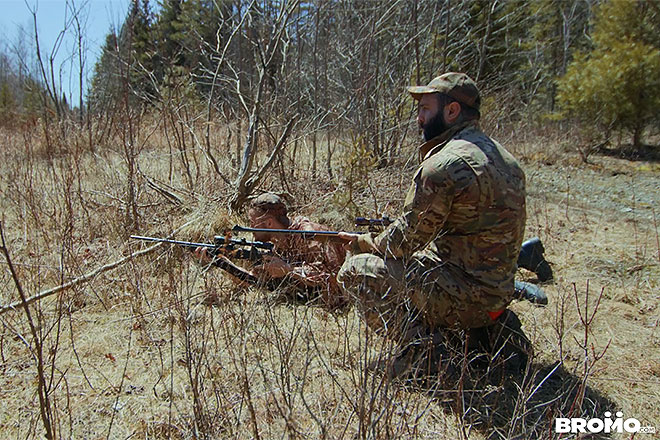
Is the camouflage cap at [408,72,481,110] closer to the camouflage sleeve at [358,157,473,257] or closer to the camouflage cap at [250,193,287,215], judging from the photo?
the camouflage sleeve at [358,157,473,257]

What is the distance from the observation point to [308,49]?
7.43 meters

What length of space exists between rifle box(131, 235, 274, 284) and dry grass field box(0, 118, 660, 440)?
16 cm

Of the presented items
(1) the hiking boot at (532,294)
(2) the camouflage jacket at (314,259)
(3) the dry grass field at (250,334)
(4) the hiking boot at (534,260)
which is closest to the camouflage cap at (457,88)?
(3) the dry grass field at (250,334)

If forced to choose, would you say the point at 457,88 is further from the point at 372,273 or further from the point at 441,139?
the point at 372,273

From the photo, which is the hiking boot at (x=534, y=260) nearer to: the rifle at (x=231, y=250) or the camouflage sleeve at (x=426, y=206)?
the camouflage sleeve at (x=426, y=206)

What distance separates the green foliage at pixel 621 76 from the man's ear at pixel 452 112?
11100mm

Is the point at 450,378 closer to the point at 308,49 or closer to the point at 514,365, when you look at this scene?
the point at 514,365

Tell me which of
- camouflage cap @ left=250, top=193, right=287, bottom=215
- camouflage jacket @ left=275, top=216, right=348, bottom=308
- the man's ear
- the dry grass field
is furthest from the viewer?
Answer: camouflage cap @ left=250, top=193, right=287, bottom=215

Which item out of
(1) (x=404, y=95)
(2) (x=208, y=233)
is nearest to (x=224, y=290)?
(2) (x=208, y=233)

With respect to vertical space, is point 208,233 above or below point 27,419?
above

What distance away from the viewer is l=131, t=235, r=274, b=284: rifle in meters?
3.22

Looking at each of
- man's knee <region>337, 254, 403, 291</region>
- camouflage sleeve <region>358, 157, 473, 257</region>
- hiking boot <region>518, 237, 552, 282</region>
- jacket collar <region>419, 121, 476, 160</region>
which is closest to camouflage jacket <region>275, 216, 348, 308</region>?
man's knee <region>337, 254, 403, 291</region>

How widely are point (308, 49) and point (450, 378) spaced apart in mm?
5938

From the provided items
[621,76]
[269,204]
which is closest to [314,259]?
[269,204]
